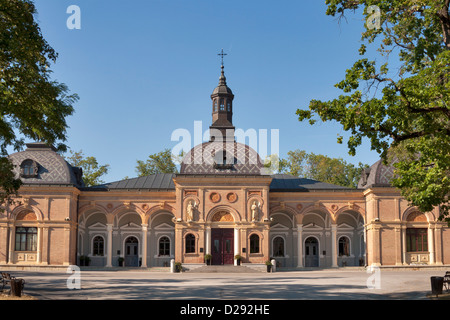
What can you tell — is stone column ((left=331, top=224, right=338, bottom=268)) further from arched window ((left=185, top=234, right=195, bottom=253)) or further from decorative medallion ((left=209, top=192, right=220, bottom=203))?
arched window ((left=185, top=234, right=195, bottom=253))

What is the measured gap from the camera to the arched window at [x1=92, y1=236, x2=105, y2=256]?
42.2 meters

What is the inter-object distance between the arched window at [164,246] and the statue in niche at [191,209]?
5.16 metres

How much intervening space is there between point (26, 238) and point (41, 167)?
5.33 m

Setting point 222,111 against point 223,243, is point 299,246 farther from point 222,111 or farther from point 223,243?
point 222,111

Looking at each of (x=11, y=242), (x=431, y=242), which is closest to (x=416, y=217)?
(x=431, y=242)

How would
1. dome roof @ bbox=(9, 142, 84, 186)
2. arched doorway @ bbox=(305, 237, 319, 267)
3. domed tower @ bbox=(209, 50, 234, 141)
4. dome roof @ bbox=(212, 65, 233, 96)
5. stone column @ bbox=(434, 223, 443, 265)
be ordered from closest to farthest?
stone column @ bbox=(434, 223, 443, 265) < dome roof @ bbox=(9, 142, 84, 186) < arched doorway @ bbox=(305, 237, 319, 267) < domed tower @ bbox=(209, 50, 234, 141) < dome roof @ bbox=(212, 65, 233, 96)

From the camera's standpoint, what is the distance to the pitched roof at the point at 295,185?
41250mm

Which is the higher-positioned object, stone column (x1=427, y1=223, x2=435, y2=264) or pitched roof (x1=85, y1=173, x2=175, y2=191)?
pitched roof (x1=85, y1=173, x2=175, y2=191)

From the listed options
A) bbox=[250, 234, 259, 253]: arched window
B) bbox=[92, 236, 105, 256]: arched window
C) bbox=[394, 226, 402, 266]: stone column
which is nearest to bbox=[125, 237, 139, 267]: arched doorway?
bbox=[92, 236, 105, 256]: arched window

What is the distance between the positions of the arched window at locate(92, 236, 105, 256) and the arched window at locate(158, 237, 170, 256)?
4.53 meters

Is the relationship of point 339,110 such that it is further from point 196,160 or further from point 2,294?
point 196,160

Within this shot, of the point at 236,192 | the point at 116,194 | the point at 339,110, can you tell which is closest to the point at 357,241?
the point at 236,192

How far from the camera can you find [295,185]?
43.4 meters

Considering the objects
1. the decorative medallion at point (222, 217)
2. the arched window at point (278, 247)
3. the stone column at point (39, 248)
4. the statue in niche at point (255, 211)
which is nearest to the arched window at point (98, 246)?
the stone column at point (39, 248)
